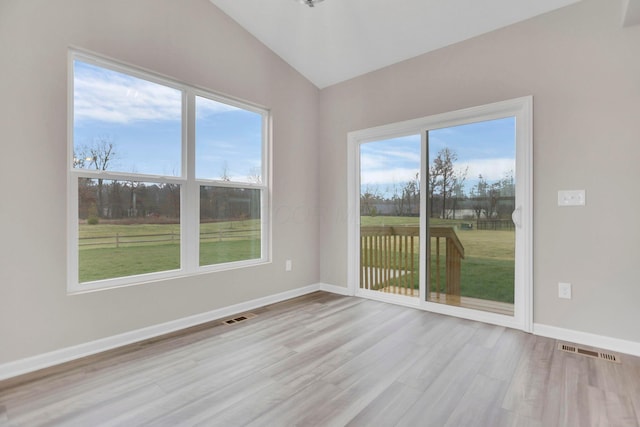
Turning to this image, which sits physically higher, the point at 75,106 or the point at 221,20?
the point at 221,20

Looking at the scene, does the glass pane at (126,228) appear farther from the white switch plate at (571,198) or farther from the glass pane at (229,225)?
the white switch plate at (571,198)

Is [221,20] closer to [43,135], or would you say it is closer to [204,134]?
[204,134]

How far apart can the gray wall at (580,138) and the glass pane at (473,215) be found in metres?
0.26

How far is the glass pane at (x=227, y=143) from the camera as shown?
3.17 meters

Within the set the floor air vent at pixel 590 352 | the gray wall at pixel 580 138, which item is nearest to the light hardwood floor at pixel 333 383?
the floor air vent at pixel 590 352

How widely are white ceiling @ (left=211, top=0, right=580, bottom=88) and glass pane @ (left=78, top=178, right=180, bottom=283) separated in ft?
6.40

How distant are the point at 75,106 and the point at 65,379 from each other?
194 centimetres

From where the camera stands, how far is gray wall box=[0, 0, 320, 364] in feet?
6.82

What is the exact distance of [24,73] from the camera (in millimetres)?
2117

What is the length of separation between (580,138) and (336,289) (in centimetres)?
299

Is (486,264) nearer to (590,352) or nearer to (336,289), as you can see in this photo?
(590,352)

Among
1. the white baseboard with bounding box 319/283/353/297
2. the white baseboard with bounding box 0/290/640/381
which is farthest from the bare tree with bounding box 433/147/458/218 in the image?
the white baseboard with bounding box 319/283/353/297

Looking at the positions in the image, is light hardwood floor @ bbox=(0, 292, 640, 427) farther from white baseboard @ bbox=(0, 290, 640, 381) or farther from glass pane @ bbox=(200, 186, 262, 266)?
glass pane @ bbox=(200, 186, 262, 266)


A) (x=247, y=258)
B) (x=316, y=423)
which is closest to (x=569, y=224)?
(x=316, y=423)
